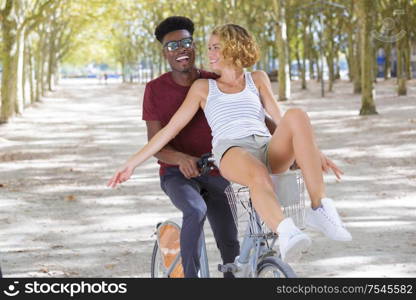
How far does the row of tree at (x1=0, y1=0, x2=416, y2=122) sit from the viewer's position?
1048 inches

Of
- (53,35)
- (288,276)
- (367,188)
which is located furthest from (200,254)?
(53,35)

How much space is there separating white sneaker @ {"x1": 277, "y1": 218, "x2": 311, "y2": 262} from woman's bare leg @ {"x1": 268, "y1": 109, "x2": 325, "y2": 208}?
191mm

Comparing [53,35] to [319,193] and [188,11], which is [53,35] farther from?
A: [319,193]

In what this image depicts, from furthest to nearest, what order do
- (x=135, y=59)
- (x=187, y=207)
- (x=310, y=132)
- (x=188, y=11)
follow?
(x=135, y=59) → (x=188, y=11) → (x=187, y=207) → (x=310, y=132)

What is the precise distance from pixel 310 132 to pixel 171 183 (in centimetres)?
107

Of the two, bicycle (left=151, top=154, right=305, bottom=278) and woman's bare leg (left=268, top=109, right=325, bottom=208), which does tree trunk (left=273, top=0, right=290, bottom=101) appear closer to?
bicycle (left=151, top=154, right=305, bottom=278)

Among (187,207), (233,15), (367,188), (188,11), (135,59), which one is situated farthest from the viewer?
(135,59)

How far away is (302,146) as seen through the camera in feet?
12.6

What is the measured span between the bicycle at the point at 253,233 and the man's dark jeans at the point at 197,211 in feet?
0.30

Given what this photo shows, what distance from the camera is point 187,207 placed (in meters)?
4.55

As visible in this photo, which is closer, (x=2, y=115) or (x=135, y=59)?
(x=2, y=115)

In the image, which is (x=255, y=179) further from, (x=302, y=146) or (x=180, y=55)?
(x=180, y=55)

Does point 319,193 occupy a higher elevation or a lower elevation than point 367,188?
higher

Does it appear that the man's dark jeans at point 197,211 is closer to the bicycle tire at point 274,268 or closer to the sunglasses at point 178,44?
the bicycle tire at point 274,268
